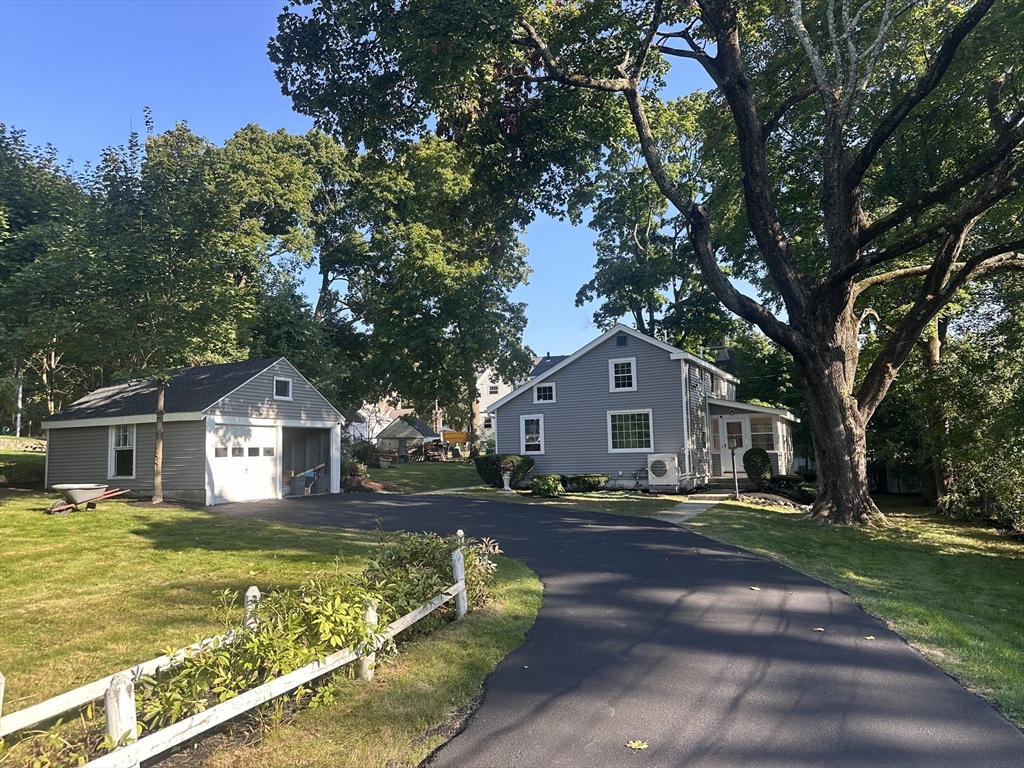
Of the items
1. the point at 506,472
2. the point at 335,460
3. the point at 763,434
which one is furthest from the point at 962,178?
the point at 335,460

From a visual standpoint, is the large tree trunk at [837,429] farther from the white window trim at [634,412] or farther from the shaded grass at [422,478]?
the shaded grass at [422,478]

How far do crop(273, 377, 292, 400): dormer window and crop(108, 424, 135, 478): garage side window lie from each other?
13.8 ft

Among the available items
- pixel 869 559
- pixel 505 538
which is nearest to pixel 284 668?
pixel 505 538

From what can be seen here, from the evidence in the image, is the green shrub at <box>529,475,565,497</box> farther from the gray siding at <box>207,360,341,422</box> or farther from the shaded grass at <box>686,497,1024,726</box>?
the gray siding at <box>207,360,341,422</box>

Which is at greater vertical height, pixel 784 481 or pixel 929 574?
pixel 784 481

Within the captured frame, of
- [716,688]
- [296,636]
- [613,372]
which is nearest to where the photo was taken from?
[296,636]

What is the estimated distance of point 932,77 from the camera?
12539mm

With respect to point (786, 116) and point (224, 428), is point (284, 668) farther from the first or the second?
point (786, 116)

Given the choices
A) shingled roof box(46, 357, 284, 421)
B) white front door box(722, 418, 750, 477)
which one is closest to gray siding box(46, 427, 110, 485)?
shingled roof box(46, 357, 284, 421)

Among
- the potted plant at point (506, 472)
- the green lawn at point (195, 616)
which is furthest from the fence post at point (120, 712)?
the potted plant at point (506, 472)

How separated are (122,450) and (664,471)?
680 inches

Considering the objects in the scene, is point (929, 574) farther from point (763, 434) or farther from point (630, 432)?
point (763, 434)

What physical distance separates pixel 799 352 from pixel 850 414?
1874 mm

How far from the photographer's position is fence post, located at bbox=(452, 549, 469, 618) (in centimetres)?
632
